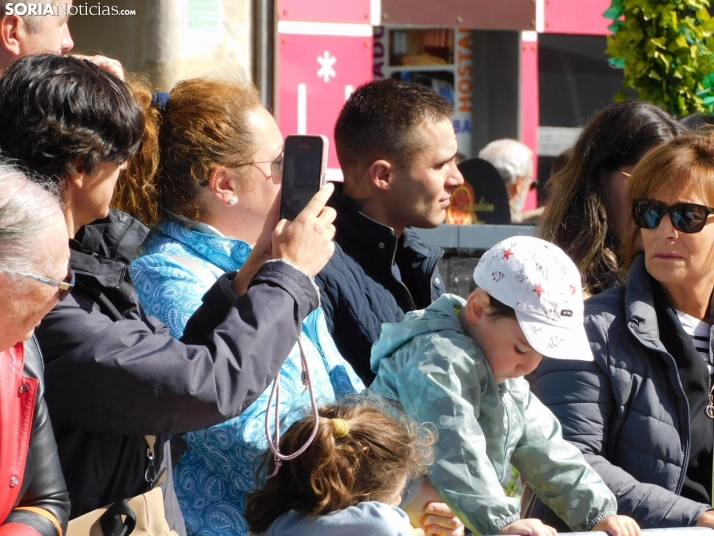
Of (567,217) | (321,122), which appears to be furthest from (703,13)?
(321,122)

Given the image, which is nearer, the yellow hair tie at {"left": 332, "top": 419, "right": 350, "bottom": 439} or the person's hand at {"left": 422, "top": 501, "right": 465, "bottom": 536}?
the yellow hair tie at {"left": 332, "top": 419, "right": 350, "bottom": 439}

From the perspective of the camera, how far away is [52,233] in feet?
6.44

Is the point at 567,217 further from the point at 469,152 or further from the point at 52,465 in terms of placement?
the point at 469,152

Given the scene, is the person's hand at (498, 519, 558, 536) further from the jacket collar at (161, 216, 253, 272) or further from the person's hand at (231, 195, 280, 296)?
the jacket collar at (161, 216, 253, 272)

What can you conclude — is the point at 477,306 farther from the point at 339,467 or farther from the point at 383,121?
the point at 383,121

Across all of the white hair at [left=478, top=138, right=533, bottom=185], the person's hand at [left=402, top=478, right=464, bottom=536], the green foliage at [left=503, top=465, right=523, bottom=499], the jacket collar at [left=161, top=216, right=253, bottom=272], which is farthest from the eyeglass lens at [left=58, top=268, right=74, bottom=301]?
the white hair at [left=478, top=138, right=533, bottom=185]

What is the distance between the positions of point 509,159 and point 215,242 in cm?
536

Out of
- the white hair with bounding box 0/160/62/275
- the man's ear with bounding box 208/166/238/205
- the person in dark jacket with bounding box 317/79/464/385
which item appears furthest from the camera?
the person in dark jacket with bounding box 317/79/464/385

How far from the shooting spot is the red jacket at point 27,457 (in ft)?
6.40

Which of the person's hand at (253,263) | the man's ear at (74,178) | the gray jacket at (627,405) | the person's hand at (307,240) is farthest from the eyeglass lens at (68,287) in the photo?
the gray jacket at (627,405)

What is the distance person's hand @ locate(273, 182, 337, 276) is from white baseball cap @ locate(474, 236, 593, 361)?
525mm

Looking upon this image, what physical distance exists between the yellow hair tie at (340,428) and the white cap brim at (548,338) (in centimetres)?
53

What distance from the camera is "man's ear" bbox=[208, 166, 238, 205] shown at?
2979mm

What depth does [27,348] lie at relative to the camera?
202cm
